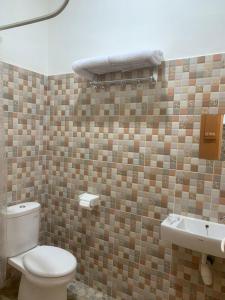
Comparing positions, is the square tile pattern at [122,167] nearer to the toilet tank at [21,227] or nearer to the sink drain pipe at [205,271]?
the sink drain pipe at [205,271]

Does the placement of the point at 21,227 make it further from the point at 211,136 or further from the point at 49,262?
the point at 211,136

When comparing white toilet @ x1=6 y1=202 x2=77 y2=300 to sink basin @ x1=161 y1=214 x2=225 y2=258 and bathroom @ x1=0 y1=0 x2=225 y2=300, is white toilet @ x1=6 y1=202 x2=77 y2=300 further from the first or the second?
sink basin @ x1=161 y1=214 x2=225 y2=258

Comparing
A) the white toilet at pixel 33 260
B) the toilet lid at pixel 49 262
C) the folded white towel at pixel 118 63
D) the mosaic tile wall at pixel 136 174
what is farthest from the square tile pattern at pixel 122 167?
the toilet lid at pixel 49 262

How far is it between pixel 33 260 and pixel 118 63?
62.9 inches

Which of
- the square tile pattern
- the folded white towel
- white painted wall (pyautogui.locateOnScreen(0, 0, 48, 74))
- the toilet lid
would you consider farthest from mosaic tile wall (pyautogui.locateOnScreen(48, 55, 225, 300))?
the toilet lid

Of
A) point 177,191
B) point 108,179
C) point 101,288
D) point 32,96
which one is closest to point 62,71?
point 32,96

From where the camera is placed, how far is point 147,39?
68.8 inches

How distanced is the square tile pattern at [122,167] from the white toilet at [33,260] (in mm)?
246

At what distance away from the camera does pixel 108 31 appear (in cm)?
192

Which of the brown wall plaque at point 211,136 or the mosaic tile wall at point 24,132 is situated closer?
the brown wall plaque at point 211,136

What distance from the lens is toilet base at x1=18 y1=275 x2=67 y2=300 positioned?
5.62ft

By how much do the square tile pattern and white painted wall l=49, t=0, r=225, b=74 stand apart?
13 cm

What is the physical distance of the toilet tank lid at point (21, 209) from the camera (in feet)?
6.17

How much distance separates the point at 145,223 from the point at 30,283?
0.99 m
